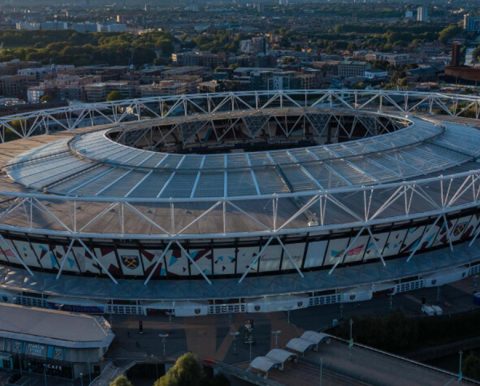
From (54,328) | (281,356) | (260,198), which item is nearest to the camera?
(281,356)

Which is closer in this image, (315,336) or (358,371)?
(358,371)

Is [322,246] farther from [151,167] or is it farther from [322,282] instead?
[151,167]

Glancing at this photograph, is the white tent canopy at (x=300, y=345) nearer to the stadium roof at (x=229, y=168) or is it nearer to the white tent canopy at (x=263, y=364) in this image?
the white tent canopy at (x=263, y=364)

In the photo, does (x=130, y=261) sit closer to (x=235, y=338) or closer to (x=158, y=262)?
(x=158, y=262)

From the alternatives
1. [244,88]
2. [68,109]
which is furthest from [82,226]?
[244,88]

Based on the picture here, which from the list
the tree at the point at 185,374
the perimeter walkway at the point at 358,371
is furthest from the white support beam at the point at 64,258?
the perimeter walkway at the point at 358,371

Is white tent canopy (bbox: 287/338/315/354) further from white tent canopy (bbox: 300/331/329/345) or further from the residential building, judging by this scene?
the residential building

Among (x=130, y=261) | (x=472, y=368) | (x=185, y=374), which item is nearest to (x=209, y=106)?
(x=130, y=261)
